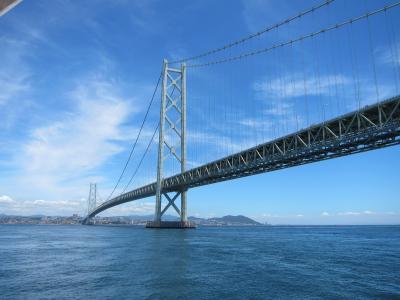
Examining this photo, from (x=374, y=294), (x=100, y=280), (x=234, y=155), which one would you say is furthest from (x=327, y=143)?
(x=100, y=280)

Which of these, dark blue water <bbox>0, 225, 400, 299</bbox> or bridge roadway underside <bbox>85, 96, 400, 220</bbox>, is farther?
bridge roadway underside <bbox>85, 96, 400, 220</bbox>

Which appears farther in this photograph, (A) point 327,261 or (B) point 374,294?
(A) point 327,261

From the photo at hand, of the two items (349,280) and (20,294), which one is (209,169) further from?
(20,294)

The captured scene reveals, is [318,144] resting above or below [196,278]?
above

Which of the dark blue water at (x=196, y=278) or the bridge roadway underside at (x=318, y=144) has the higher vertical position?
the bridge roadway underside at (x=318, y=144)

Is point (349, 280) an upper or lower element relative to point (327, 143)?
lower

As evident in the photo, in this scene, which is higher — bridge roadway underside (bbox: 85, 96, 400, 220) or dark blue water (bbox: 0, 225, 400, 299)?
bridge roadway underside (bbox: 85, 96, 400, 220)

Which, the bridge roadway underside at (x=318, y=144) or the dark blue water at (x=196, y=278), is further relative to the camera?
the bridge roadway underside at (x=318, y=144)

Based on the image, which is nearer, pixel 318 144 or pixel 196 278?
pixel 196 278
